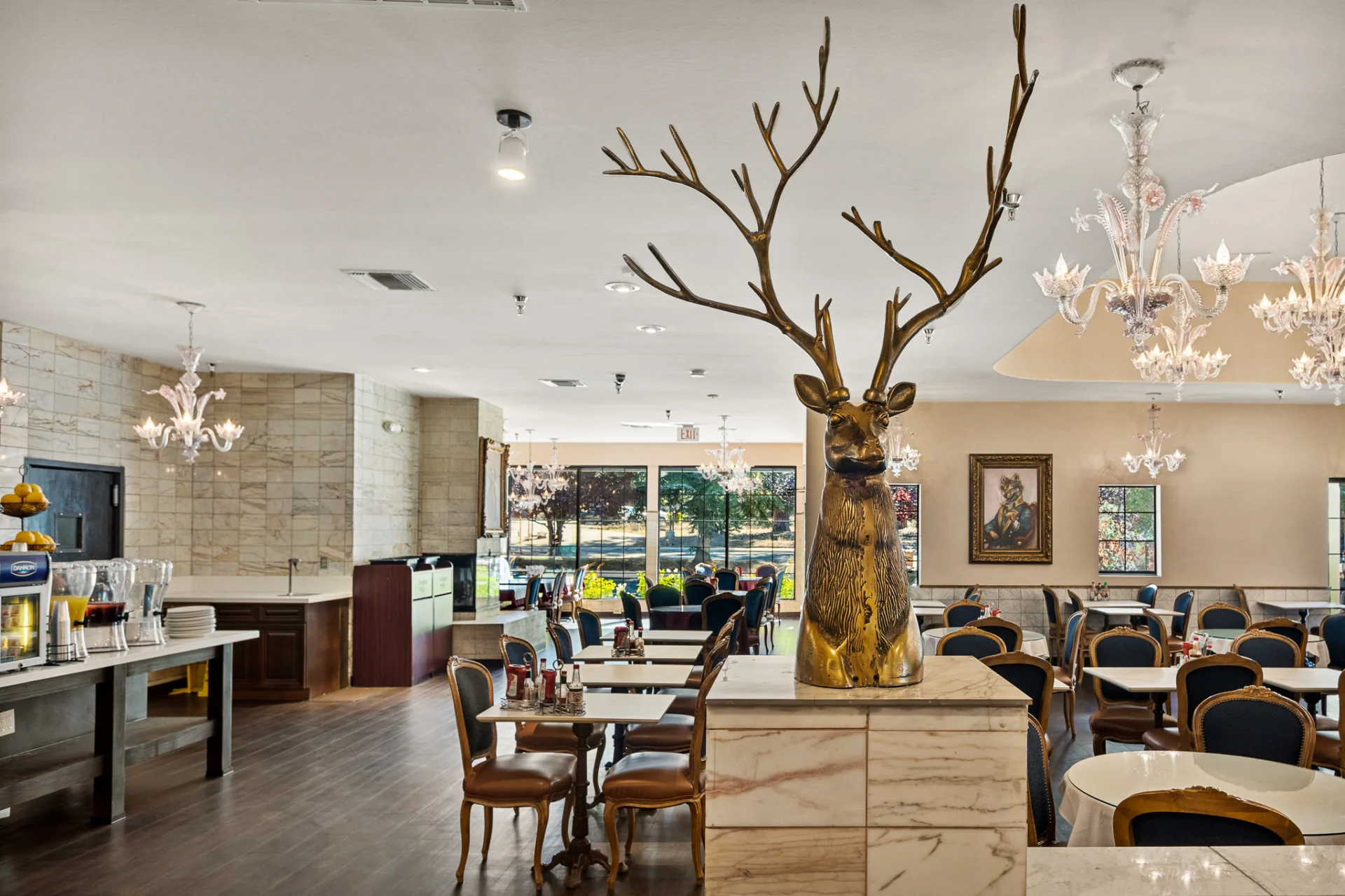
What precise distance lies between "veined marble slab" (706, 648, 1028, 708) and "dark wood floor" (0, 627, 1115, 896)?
2.97m

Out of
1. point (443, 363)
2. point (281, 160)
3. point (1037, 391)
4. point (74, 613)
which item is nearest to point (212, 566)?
point (443, 363)

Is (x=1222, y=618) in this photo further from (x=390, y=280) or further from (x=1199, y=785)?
(x=390, y=280)

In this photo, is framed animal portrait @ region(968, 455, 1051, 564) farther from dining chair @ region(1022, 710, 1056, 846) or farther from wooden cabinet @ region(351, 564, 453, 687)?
dining chair @ region(1022, 710, 1056, 846)

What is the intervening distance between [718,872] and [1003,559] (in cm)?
1032

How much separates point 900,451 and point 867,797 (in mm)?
9348

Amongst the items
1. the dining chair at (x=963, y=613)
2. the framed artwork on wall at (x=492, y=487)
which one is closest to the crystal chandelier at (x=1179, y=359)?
the dining chair at (x=963, y=613)

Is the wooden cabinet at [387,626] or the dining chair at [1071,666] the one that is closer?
the dining chair at [1071,666]

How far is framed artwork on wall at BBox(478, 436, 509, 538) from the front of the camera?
11352mm

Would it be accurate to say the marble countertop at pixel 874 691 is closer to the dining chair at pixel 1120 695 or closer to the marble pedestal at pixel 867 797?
the marble pedestal at pixel 867 797

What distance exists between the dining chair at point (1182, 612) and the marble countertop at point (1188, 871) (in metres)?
9.36

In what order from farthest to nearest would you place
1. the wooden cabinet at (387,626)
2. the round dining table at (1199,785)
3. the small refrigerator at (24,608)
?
the wooden cabinet at (387,626) < the small refrigerator at (24,608) < the round dining table at (1199,785)

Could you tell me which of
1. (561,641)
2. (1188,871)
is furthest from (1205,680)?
(561,641)

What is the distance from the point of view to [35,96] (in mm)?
3318

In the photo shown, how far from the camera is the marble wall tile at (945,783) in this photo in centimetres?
142
